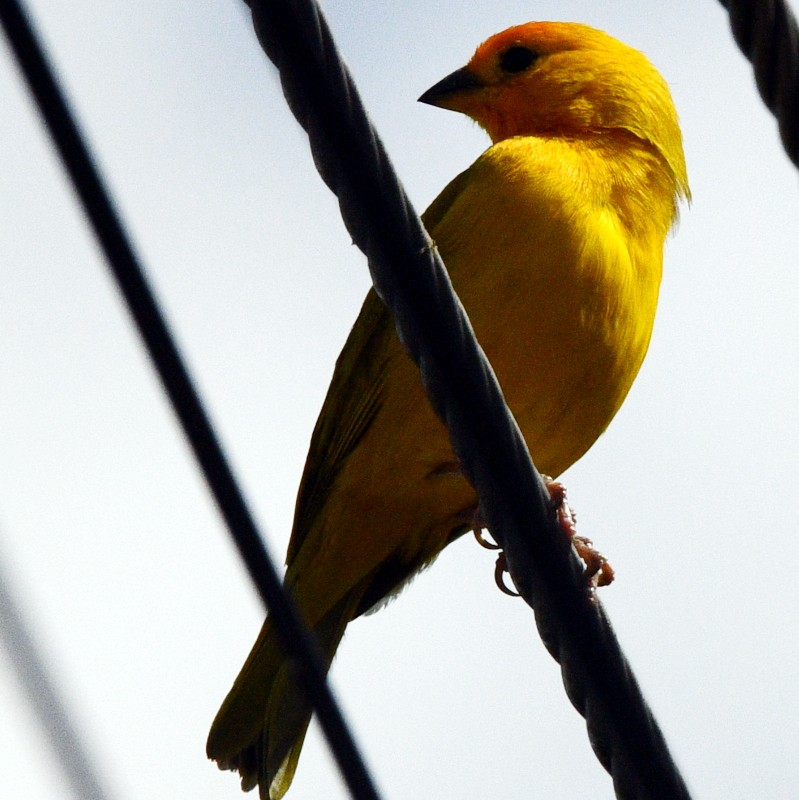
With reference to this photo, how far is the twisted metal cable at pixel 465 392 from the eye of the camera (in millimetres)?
1744

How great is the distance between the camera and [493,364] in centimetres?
368

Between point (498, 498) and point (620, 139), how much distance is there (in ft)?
8.72

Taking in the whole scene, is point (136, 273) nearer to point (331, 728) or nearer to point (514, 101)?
point (331, 728)

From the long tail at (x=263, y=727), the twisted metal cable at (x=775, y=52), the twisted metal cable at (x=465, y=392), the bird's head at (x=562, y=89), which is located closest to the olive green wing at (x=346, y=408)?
the long tail at (x=263, y=727)

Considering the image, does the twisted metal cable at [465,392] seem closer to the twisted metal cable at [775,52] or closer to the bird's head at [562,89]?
the twisted metal cable at [775,52]

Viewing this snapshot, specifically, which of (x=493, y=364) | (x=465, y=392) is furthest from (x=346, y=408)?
(x=465, y=392)

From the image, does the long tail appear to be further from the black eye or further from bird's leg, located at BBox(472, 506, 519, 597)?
the black eye

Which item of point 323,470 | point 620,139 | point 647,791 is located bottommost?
point 647,791

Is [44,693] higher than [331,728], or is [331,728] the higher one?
[44,693]

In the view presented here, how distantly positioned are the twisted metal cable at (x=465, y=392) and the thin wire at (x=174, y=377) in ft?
1.48

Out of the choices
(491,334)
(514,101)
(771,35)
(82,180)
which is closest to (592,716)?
(771,35)

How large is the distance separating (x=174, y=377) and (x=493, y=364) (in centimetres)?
238

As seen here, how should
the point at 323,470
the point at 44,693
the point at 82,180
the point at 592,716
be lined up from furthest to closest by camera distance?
the point at 323,470 → the point at 592,716 → the point at 82,180 → the point at 44,693

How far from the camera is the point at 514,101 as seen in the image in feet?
16.3
